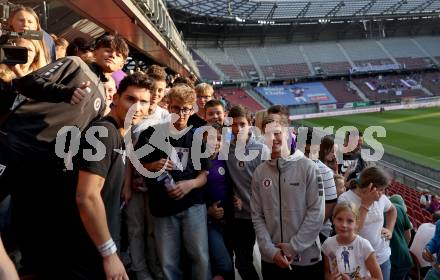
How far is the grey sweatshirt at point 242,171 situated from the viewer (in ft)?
11.0

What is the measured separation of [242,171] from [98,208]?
66.6 inches

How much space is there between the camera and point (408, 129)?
25859 mm

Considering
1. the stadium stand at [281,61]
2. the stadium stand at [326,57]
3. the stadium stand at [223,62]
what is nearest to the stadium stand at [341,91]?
the stadium stand at [326,57]

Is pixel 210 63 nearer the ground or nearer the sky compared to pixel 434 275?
nearer the sky

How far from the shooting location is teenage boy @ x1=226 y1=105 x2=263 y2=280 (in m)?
3.35

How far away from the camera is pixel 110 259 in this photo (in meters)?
1.92

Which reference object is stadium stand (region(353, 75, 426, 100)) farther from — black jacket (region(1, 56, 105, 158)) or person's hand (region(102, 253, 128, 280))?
person's hand (region(102, 253, 128, 280))

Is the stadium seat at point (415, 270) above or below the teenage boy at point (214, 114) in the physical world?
below

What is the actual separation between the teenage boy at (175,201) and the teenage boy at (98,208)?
1.87ft

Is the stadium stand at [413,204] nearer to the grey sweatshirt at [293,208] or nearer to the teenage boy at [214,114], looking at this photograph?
the grey sweatshirt at [293,208]

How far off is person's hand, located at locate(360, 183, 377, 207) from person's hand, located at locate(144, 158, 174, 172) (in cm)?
173

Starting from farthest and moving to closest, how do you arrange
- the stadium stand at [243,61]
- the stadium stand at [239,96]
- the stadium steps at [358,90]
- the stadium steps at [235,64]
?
the stadium stand at [243,61]
the stadium steps at [235,64]
the stadium steps at [358,90]
the stadium stand at [239,96]

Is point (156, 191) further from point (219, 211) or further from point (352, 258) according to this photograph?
point (352, 258)

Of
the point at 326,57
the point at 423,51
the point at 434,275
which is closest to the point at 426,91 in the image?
the point at 423,51
